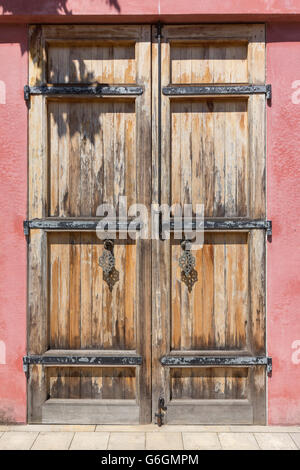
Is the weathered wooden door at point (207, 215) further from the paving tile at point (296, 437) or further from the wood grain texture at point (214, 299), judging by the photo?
the paving tile at point (296, 437)

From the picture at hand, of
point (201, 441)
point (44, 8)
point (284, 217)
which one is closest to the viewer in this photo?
point (201, 441)

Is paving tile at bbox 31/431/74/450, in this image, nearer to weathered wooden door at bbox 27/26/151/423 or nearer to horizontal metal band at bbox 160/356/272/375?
weathered wooden door at bbox 27/26/151/423

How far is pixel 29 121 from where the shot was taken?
3.65m

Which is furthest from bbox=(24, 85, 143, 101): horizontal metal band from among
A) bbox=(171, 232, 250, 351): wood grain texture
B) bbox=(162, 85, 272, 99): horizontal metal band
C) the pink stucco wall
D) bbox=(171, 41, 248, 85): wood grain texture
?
bbox=(171, 232, 250, 351): wood grain texture

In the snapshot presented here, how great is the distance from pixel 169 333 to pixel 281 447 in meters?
1.13

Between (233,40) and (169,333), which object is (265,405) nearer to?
(169,333)

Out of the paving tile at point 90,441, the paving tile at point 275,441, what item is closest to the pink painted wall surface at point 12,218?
the paving tile at point 90,441

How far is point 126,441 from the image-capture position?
3330 millimetres

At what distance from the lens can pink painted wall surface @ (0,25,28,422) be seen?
3635 mm

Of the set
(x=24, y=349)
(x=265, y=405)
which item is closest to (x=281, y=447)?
(x=265, y=405)

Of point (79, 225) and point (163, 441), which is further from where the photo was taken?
point (79, 225)

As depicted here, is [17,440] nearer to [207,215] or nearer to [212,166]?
[207,215]

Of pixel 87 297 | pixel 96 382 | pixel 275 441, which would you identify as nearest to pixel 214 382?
pixel 275 441

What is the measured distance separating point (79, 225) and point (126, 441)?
165 cm
